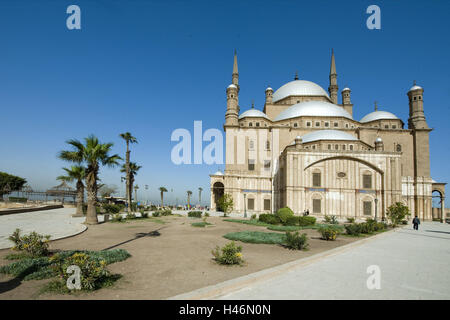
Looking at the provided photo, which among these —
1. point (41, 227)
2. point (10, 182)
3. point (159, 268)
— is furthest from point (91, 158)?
point (10, 182)

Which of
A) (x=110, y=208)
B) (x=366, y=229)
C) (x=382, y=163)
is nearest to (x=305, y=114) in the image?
(x=382, y=163)

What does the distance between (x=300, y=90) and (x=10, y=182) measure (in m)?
60.9

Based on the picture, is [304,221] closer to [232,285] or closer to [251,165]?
[232,285]

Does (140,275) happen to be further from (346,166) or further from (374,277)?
(346,166)

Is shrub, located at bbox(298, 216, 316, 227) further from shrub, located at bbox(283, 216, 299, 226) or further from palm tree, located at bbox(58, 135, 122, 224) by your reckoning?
palm tree, located at bbox(58, 135, 122, 224)

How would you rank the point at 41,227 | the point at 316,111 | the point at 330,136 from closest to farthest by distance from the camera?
the point at 41,227 < the point at 330,136 < the point at 316,111

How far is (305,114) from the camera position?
42812mm

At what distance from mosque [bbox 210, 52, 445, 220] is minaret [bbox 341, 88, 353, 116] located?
0.68 feet

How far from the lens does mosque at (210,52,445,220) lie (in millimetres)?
32469

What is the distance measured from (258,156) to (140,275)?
121 ft

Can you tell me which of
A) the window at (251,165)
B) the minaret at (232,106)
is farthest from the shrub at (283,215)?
the minaret at (232,106)

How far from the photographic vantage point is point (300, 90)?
50750 millimetres

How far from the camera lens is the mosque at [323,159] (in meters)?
32.5
